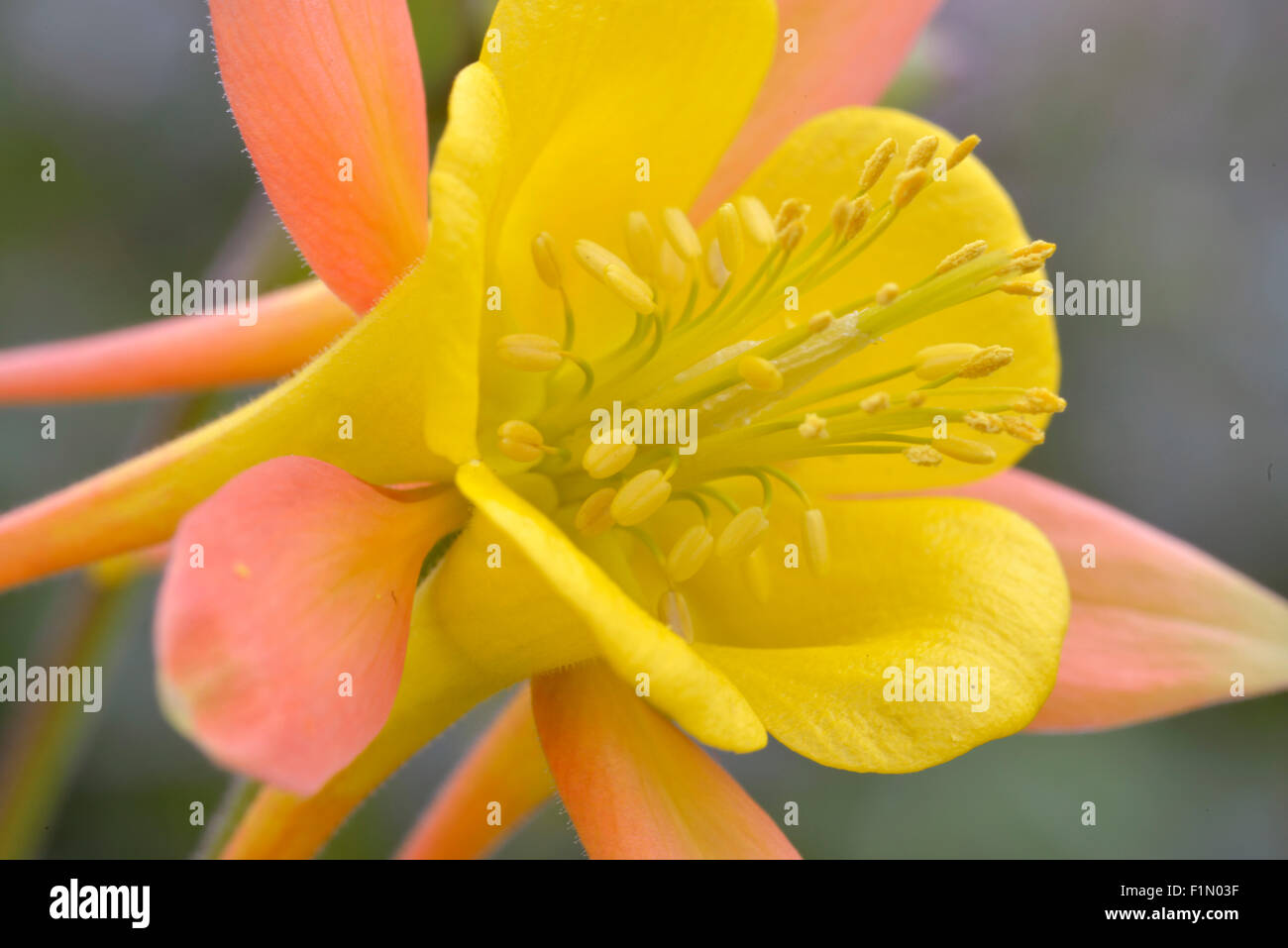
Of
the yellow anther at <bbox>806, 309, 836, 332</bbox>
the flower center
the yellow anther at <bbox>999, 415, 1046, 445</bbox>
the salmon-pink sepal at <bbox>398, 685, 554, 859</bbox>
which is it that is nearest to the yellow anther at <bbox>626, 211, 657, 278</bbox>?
the flower center

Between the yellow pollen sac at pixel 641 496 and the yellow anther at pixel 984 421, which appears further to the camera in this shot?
the yellow anther at pixel 984 421

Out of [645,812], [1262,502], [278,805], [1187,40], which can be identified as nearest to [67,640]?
[278,805]

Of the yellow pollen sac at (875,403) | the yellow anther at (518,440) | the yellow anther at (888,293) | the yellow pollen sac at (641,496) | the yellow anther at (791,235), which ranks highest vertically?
the yellow anther at (791,235)

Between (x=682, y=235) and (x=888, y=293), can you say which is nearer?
(x=888, y=293)

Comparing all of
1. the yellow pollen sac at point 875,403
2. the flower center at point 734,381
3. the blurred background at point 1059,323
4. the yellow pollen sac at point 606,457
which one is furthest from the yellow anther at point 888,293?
the blurred background at point 1059,323

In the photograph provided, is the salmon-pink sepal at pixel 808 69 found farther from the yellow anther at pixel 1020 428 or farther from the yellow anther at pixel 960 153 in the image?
the yellow anther at pixel 1020 428

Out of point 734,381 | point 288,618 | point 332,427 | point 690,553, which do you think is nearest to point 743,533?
point 690,553

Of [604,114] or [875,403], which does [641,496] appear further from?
[604,114]

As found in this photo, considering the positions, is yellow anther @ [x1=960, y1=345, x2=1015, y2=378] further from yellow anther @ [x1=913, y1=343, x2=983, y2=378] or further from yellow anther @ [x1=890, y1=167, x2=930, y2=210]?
yellow anther @ [x1=890, y1=167, x2=930, y2=210]
